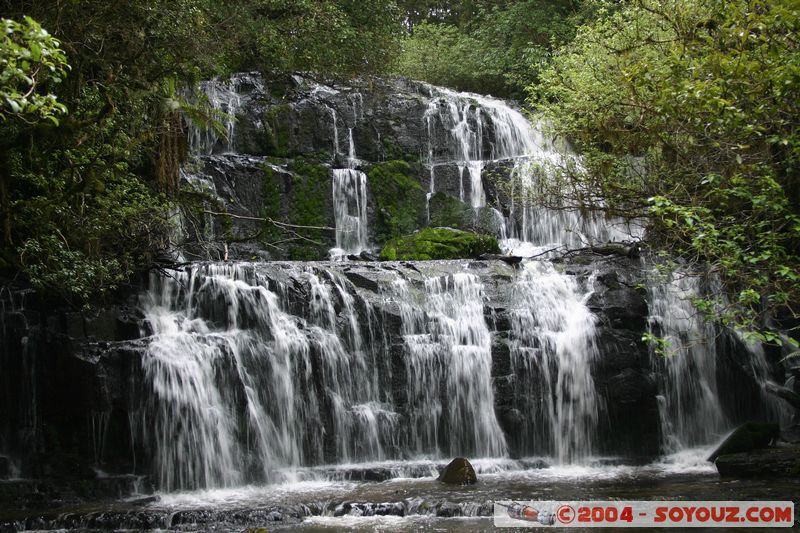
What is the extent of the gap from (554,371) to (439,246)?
463cm

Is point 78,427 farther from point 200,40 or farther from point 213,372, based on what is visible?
point 200,40

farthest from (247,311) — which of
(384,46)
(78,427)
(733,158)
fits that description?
(384,46)

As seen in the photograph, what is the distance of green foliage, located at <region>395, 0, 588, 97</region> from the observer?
Answer: 93.4 feet

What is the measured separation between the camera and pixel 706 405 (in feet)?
49.5

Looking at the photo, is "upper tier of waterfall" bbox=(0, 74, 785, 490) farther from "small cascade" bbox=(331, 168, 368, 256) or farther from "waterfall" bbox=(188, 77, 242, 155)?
"small cascade" bbox=(331, 168, 368, 256)

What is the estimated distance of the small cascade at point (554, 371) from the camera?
567 inches

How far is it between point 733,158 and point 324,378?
25.7 feet

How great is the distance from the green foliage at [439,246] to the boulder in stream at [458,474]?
257 inches

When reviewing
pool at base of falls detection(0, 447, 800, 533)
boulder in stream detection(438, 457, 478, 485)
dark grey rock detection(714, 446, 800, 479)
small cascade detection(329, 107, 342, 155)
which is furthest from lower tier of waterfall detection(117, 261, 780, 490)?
small cascade detection(329, 107, 342, 155)

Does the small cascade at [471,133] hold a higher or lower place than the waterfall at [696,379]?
higher

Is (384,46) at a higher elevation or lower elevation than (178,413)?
higher

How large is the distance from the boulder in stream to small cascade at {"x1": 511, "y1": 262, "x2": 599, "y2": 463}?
8.68 feet

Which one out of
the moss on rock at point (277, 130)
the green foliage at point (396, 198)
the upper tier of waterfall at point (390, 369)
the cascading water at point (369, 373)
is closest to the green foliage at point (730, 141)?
the upper tier of waterfall at point (390, 369)

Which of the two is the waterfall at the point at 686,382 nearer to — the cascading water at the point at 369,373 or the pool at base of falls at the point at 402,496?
the cascading water at the point at 369,373
